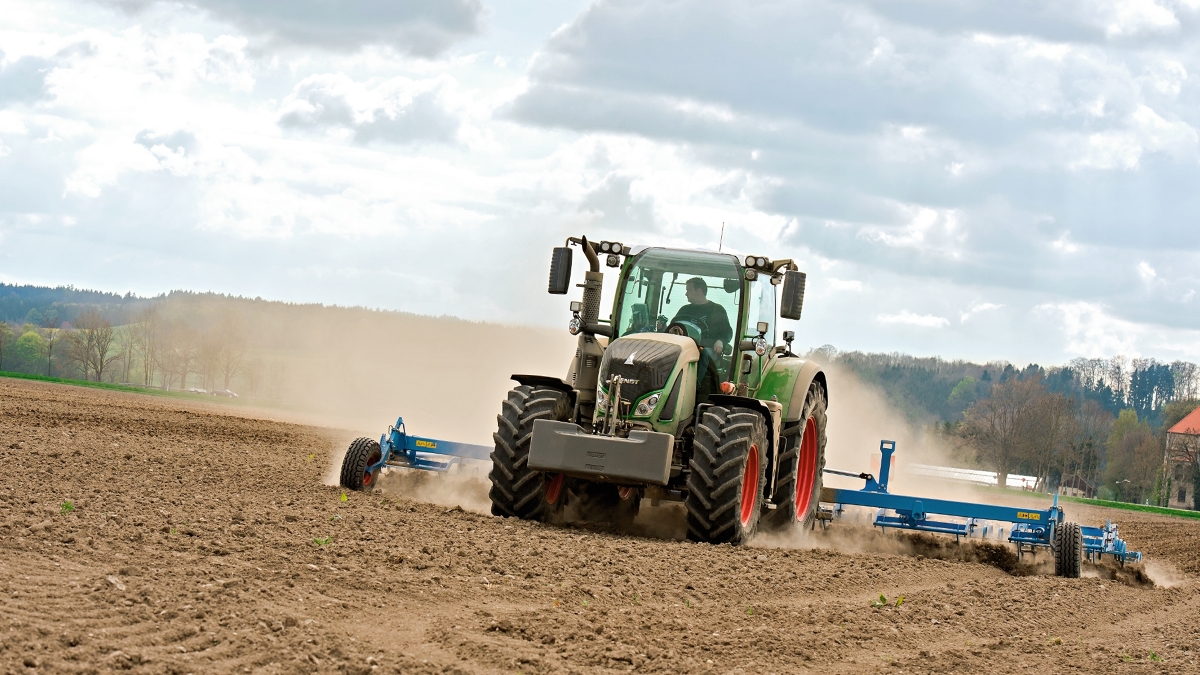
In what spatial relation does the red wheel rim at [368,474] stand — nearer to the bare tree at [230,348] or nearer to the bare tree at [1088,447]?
the bare tree at [230,348]

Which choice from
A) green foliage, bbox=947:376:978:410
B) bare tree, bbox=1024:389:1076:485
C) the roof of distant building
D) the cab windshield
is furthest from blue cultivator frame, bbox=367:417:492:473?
the roof of distant building

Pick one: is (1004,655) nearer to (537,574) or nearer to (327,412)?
(537,574)

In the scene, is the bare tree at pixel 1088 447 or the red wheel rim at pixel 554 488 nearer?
the red wheel rim at pixel 554 488

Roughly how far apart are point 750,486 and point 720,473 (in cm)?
96

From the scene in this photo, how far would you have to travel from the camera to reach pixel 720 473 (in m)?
10.6

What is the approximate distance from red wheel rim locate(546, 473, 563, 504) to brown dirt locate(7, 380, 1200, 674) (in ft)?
1.66

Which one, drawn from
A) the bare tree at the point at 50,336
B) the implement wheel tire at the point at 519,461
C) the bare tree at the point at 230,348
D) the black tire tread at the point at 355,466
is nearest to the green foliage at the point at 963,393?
the bare tree at the point at 230,348

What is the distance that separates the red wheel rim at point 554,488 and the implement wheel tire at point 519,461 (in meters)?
0.16

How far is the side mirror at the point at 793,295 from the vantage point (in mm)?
11266

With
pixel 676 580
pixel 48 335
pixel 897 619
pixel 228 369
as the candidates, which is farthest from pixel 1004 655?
pixel 48 335

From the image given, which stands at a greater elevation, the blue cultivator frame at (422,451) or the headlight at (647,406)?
the headlight at (647,406)

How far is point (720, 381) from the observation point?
11773 mm

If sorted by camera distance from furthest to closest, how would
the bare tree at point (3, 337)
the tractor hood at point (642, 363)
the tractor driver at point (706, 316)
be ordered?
1. the bare tree at point (3, 337)
2. the tractor driver at point (706, 316)
3. the tractor hood at point (642, 363)

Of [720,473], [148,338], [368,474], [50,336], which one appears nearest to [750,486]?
[720,473]
